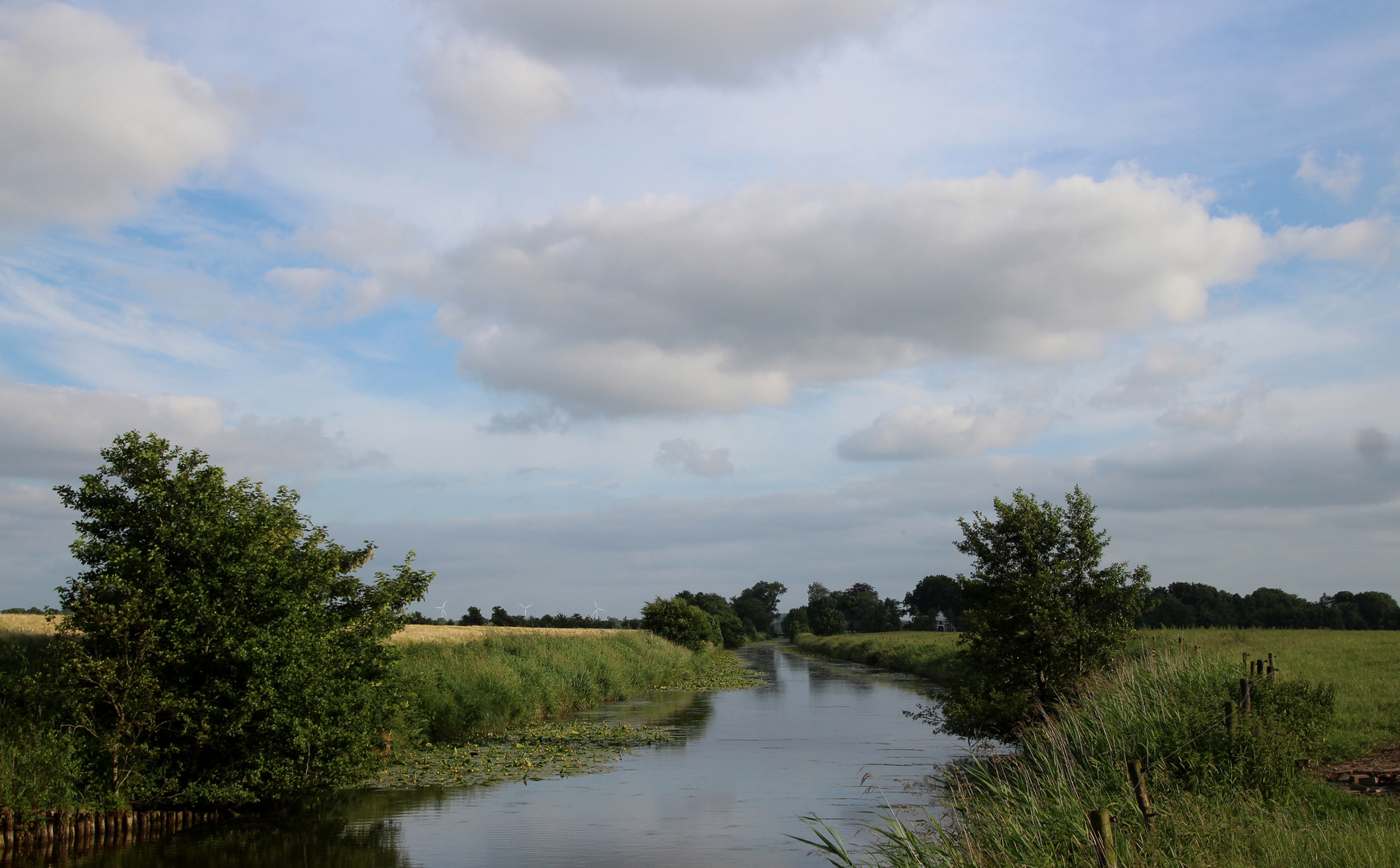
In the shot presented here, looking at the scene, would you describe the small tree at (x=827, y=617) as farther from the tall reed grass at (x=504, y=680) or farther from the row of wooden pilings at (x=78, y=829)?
the row of wooden pilings at (x=78, y=829)

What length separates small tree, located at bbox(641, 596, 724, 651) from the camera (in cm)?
6769

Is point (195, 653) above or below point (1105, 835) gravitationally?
above

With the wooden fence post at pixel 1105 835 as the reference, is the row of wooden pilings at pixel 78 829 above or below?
below

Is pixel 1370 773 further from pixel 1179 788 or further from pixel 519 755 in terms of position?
pixel 519 755

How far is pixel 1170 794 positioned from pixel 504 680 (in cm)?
2061

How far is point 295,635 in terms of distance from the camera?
1556 cm

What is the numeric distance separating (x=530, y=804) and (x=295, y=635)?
5522mm

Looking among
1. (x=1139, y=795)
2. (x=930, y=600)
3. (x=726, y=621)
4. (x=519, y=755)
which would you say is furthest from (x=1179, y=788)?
(x=930, y=600)

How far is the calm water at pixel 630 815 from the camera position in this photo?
13914mm

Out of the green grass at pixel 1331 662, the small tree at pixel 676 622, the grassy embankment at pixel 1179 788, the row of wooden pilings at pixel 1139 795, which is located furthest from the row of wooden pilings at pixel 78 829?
the small tree at pixel 676 622

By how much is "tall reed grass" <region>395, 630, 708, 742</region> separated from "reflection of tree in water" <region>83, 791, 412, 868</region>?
2.84 meters

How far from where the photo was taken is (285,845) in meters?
14.9

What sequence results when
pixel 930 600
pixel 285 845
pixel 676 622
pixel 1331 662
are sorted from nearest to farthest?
pixel 285 845 → pixel 1331 662 → pixel 676 622 → pixel 930 600

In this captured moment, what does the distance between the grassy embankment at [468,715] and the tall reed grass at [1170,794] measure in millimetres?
10486
